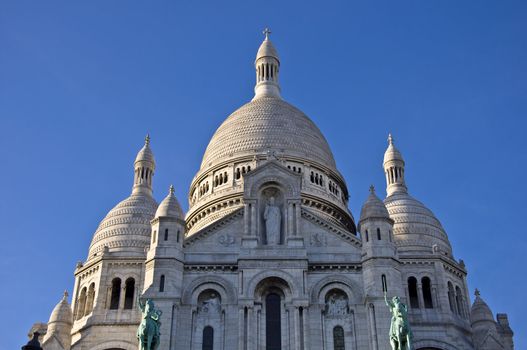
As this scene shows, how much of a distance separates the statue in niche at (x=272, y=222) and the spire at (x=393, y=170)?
1577 cm

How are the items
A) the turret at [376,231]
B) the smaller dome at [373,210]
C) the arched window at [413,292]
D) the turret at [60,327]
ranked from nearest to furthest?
the turret at [376,231]
the smaller dome at [373,210]
the turret at [60,327]
the arched window at [413,292]

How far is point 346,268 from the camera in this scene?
4047cm

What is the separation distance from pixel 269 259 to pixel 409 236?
14.0m

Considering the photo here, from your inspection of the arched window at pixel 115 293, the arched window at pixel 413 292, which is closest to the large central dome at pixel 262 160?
the arched window at pixel 115 293

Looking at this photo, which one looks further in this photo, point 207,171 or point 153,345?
point 207,171

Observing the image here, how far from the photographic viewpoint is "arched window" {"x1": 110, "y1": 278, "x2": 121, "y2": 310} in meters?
47.4

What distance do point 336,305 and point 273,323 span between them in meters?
3.29

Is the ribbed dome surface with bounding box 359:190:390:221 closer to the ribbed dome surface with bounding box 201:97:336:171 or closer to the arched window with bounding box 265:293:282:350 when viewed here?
the arched window with bounding box 265:293:282:350

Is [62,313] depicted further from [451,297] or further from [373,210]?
[451,297]

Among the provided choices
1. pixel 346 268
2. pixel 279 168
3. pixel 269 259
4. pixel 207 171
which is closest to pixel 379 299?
pixel 346 268

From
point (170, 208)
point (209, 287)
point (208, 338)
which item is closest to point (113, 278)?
point (170, 208)

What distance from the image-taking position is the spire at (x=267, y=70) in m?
65.9

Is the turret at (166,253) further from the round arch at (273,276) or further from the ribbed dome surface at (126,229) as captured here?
the ribbed dome surface at (126,229)

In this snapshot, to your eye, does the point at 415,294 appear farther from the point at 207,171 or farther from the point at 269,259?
the point at 207,171
